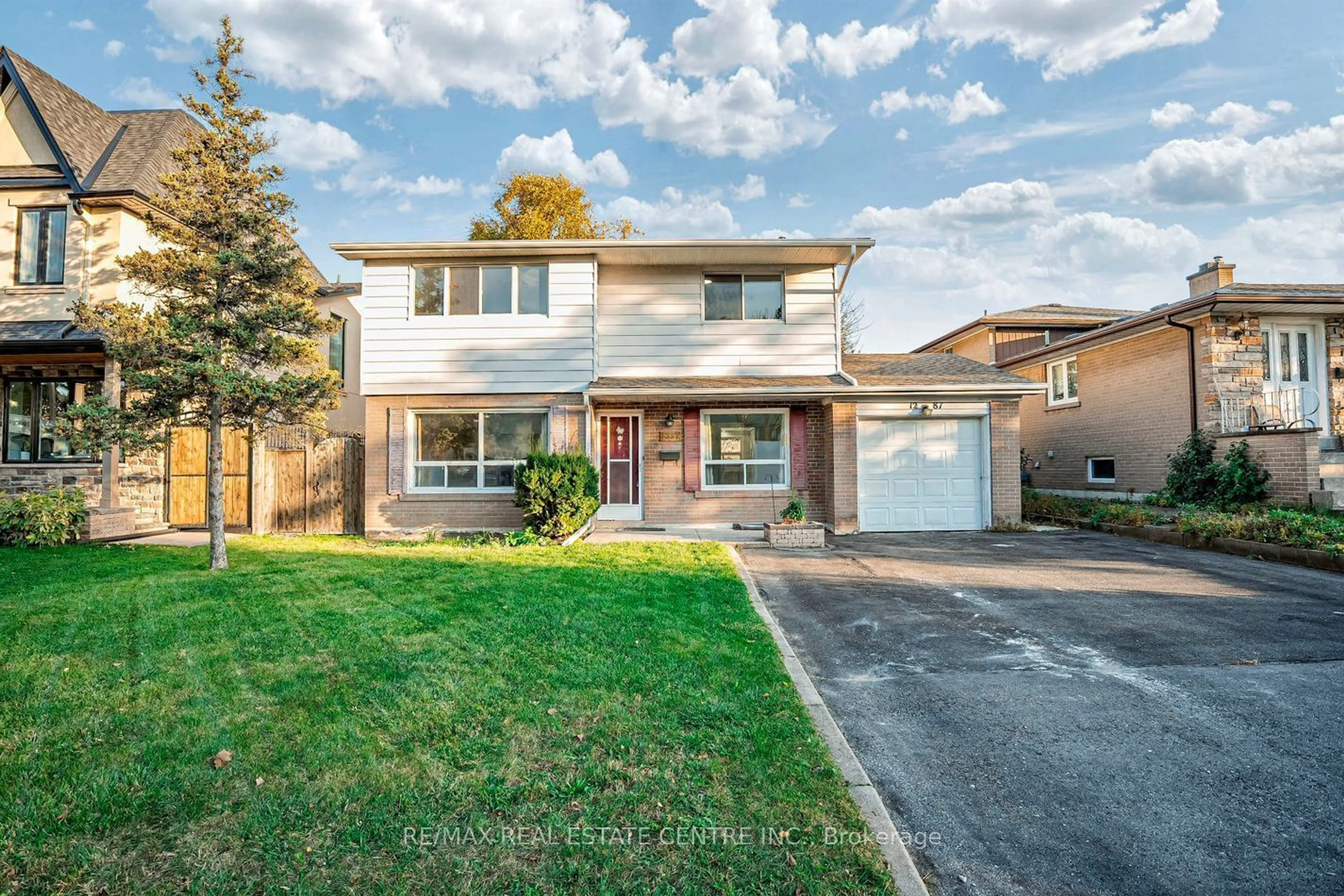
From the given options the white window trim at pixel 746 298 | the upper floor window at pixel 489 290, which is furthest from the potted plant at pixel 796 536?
the upper floor window at pixel 489 290

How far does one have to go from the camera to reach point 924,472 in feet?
40.3

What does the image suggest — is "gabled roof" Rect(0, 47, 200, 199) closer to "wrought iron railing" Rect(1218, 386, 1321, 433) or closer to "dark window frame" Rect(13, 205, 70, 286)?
"dark window frame" Rect(13, 205, 70, 286)

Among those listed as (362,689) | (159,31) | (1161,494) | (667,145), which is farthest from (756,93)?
(362,689)

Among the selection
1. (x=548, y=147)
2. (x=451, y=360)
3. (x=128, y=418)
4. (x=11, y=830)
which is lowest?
(x=11, y=830)

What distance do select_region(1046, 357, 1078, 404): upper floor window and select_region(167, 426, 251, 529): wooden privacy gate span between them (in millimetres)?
19847

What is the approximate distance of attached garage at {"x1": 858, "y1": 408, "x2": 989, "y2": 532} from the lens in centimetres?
1222

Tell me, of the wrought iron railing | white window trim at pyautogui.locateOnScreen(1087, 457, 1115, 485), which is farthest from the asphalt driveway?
white window trim at pyautogui.locateOnScreen(1087, 457, 1115, 485)

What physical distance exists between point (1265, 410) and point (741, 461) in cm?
1142

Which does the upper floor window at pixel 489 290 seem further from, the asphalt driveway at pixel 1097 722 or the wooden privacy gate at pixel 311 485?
the asphalt driveway at pixel 1097 722

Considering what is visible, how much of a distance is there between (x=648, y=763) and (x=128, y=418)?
7.80 m

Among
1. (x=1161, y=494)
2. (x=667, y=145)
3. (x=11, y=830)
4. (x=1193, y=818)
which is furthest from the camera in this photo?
(x=667, y=145)

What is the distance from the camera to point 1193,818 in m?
2.61

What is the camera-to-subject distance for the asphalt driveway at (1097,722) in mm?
2359

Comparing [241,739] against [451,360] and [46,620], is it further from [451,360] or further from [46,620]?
[451,360]
